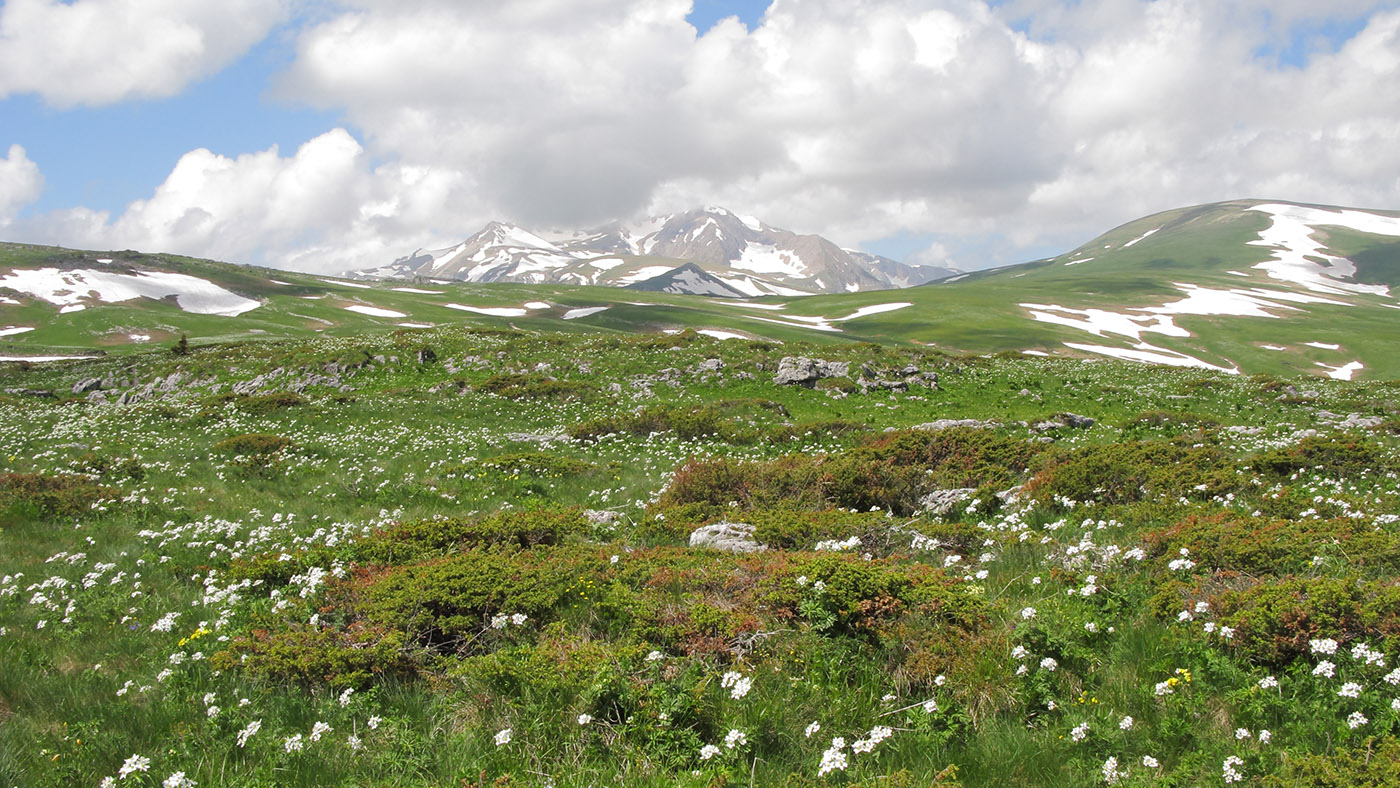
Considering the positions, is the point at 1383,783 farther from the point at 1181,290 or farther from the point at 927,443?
the point at 1181,290

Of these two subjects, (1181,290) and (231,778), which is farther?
(1181,290)

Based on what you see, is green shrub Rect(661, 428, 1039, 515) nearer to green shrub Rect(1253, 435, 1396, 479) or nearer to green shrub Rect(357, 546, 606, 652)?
green shrub Rect(1253, 435, 1396, 479)

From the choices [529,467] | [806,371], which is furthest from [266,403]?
[806,371]

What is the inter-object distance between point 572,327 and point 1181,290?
16832 cm

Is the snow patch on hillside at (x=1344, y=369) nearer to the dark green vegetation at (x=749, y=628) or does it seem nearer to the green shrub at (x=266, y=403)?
the dark green vegetation at (x=749, y=628)

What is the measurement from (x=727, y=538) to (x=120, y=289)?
160 metres

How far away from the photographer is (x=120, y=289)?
126 meters

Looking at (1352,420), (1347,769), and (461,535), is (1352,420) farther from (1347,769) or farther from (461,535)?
(461,535)

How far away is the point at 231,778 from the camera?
4.71m

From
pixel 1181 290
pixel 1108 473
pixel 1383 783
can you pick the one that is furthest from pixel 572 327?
pixel 1181 290

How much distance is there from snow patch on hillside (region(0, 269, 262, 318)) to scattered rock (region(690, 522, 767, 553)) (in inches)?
5282

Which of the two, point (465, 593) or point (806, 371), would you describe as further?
point (806, 371)

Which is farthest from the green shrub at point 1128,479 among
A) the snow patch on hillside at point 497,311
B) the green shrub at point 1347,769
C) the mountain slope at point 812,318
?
the snow patch on hillside at point 497,311

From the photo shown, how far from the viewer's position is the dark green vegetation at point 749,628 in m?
4.63
